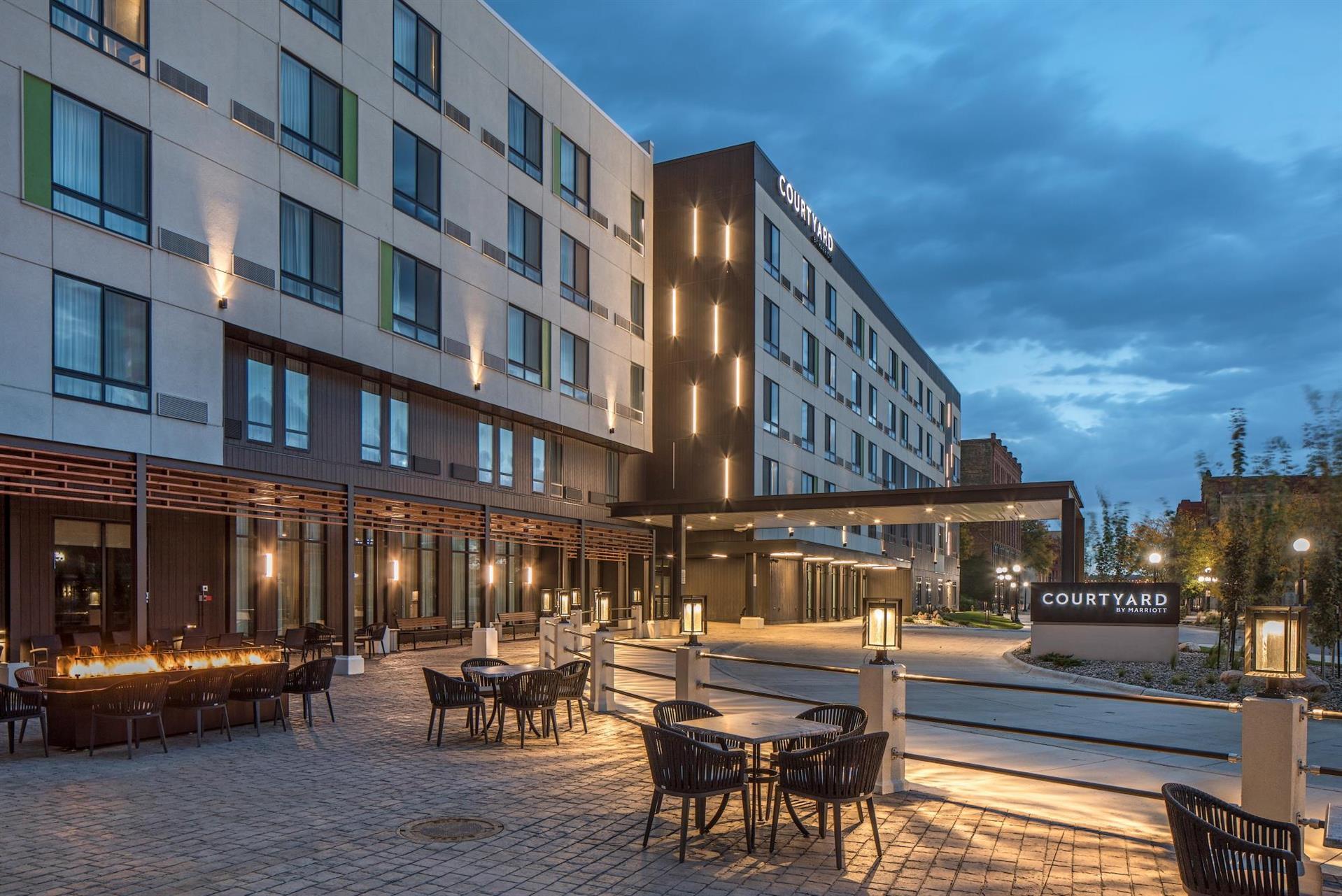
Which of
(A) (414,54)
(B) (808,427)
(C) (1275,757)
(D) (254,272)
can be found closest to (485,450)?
(D) (254,272)

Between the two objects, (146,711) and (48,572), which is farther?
(48,572)

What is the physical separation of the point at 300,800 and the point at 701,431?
106 feet

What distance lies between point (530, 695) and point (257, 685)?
363 cm

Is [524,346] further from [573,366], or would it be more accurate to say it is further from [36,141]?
[36,141]

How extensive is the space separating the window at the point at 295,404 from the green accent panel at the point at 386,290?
2302mm

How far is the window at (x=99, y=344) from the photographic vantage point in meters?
17.7

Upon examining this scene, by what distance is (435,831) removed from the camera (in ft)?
27.3

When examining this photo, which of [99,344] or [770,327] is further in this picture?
[770,327]

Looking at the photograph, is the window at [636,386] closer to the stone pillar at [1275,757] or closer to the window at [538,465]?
the window at [538,465]

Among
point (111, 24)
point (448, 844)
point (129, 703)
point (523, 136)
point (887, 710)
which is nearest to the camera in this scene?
point (448, 844)

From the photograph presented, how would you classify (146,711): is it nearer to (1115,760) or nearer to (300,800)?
(300,800)

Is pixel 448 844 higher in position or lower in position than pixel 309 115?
lower

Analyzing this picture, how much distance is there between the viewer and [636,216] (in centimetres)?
3850

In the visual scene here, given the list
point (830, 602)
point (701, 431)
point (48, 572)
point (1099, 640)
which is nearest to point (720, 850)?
point (48, 572)
